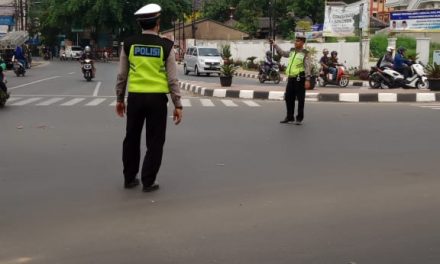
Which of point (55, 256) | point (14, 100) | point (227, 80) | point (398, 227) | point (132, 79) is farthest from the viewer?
point (227, 80)

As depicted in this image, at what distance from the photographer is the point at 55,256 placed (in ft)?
12.1

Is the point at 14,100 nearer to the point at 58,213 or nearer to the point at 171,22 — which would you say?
the point at 58,213

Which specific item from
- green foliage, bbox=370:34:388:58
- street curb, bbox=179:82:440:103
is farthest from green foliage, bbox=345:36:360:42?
street curb, bbox=179:82:440:103

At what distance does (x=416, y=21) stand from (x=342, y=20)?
13.7 feet

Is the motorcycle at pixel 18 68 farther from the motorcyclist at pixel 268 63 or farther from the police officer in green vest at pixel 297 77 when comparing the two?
the police officer in green vest at pixel 297 77

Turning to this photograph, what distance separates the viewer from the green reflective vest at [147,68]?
524cm

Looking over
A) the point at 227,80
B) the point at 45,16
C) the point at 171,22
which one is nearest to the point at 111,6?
the point at 171,22

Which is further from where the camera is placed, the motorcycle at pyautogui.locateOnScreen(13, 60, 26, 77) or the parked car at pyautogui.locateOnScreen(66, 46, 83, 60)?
the parked car at pyautogui.locateOnScreen(66, 46, 83, 60)

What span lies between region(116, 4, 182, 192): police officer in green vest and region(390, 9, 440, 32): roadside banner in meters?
29.3

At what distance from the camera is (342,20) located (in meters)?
33.5

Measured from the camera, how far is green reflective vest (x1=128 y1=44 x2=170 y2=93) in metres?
5.24

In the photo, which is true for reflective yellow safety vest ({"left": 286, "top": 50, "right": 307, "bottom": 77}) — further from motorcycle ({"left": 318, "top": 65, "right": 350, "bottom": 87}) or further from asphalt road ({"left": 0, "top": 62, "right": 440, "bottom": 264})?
motorcycle ({"left": 318, "top": 65, "right": 350, "bottom": 87})

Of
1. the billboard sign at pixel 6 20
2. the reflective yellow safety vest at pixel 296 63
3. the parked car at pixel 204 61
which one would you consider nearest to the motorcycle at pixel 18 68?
the parked car at pixel 204 61

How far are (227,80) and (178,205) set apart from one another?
1413 cm
